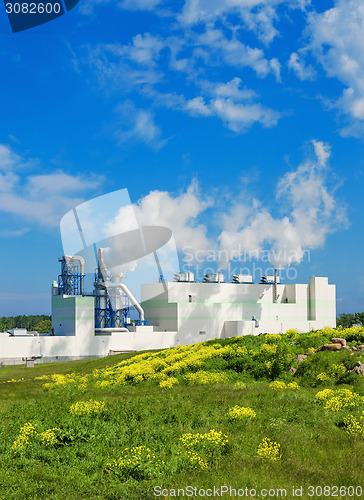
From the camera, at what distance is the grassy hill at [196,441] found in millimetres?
9859

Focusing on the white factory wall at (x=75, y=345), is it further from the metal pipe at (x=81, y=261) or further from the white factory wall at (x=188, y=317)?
the metal pipe at (x=81, y=261)

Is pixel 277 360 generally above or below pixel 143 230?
below

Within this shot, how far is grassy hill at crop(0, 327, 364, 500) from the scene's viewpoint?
9.86 metres

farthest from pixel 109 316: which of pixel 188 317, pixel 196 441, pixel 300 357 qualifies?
pixel 196 441

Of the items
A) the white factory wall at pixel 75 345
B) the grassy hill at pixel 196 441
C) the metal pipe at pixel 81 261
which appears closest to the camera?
the grassy hill at pixel 196 441

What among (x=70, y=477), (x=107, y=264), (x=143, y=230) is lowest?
(x=70, y=477)

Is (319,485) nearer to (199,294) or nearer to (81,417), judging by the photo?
(81,417)

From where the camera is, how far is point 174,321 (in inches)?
2803

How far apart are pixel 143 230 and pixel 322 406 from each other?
176ft

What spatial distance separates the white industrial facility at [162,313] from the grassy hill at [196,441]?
42.3 metres

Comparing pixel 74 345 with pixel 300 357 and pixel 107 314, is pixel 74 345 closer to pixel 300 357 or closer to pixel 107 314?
pixel 107 314

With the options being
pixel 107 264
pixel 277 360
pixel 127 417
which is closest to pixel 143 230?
pixel 107 264

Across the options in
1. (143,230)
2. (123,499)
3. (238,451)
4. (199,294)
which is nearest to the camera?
(123,499)

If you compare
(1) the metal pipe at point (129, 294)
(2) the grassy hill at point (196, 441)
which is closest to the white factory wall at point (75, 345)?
(1) the metal pipe at point (129, 294)
